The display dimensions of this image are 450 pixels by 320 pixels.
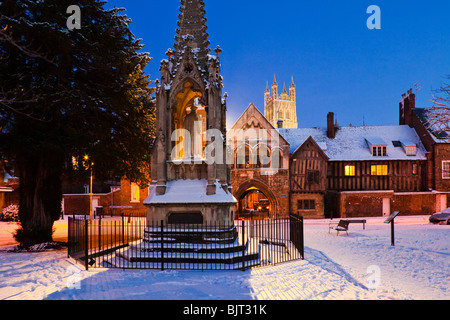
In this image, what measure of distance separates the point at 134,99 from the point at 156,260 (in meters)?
9.04

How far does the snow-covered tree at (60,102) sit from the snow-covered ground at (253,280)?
362 centimetres

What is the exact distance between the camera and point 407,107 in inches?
1484

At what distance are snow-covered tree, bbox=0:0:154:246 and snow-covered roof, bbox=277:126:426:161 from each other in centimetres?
2215

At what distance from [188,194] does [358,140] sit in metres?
29.9

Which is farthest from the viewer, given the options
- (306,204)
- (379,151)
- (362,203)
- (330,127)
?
(330,127)

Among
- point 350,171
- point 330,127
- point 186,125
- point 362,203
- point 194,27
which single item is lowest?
point 362,203

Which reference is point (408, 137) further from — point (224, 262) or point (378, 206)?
point (224, 262)

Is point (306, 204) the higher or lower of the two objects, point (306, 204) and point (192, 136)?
the lower

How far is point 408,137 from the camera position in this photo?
117ft

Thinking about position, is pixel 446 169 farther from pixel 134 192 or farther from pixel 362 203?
pixel 134 192

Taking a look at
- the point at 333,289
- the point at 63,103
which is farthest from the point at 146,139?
the point at 333,289

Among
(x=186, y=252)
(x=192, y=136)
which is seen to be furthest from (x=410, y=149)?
(x=186, y=252)

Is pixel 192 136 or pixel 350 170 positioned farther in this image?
pixel 350 170

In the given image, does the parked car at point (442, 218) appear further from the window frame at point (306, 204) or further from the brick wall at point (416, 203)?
the window frame at point (306, 204)
